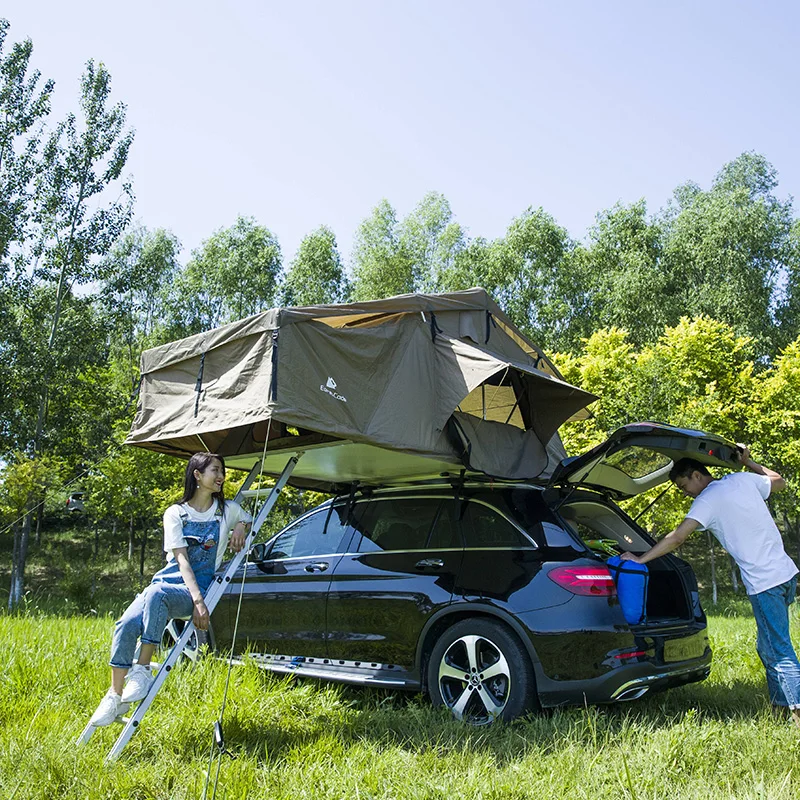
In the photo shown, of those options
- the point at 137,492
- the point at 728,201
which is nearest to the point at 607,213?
the point at 728,201

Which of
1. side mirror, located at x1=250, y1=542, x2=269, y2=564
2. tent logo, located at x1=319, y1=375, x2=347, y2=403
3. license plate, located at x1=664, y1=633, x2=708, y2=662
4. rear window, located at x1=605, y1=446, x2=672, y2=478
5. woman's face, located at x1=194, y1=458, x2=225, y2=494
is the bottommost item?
license plate, located at x1=664, y1=633, x2=708, y2=662

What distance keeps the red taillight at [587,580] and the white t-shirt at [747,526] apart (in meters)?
0.71

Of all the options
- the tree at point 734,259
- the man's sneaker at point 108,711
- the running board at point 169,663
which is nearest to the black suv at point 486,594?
the running board at point 169,663

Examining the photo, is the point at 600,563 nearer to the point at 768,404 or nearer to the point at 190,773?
the point at 190,773

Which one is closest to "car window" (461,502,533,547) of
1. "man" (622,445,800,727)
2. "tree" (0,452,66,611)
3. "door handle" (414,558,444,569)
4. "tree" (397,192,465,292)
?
"door handle" (414,558,444,569)

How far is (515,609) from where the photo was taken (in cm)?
488

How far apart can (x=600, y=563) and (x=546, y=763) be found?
4.39 ft

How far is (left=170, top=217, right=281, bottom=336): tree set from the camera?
1193 inches

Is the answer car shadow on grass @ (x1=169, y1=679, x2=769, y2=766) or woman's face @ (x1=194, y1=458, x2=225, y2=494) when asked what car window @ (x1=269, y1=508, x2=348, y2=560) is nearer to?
car shadow on grass @ (x1=169, y1=679, x2=769, y2=766)

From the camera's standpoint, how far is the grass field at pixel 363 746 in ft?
12.2

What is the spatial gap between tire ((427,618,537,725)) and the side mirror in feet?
Answer: 6.40

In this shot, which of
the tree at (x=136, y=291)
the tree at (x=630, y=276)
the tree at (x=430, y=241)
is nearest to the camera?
the tree at (x=136, y=291)

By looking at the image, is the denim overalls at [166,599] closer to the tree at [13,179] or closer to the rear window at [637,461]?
the rear window at [637,461]

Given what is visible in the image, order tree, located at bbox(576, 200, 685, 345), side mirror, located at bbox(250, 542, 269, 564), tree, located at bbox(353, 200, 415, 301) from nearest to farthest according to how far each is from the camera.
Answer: side mirror, located at bbox(250, 542, 269, 564) < tree, located at bbox(576, 200, 685, 345) < tree, located at bbox(353, 200, 415, 301)
